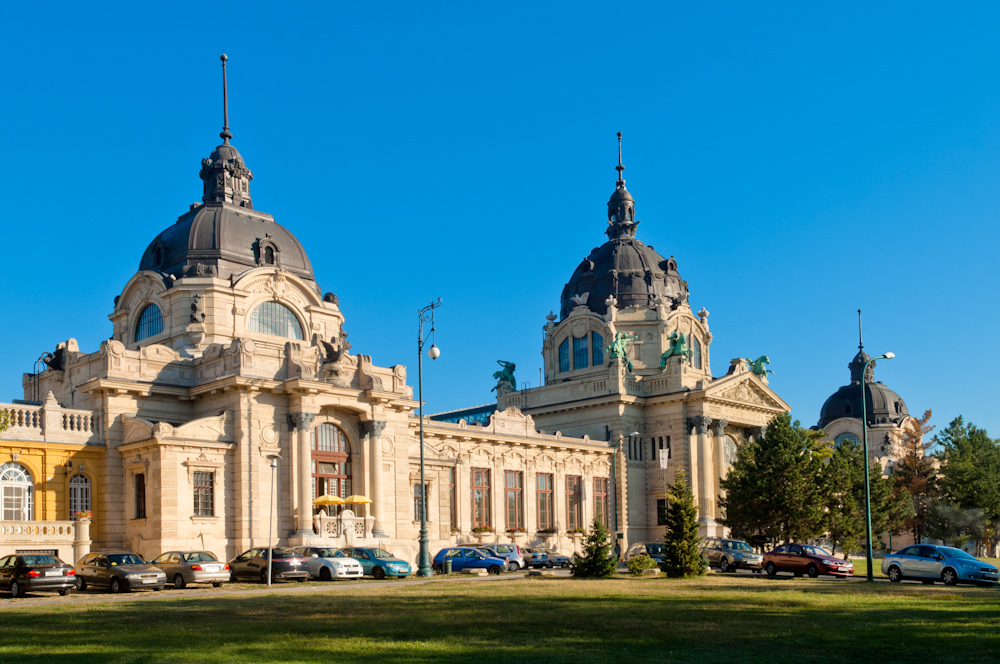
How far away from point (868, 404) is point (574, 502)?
5349 centimetres

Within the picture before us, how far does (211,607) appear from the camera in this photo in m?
26.4

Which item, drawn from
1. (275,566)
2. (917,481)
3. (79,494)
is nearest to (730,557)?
(275,566)

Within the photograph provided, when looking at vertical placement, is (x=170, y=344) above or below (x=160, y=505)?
above

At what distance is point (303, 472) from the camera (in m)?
48.6

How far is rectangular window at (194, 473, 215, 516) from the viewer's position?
151ft

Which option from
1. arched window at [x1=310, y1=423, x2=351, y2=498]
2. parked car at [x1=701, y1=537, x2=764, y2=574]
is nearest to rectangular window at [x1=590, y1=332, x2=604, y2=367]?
parked car at [x1=701, y1=537, x2=764, y2=574]

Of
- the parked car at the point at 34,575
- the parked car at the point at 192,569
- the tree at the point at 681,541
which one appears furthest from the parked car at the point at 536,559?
the parked car at the point at 34,575

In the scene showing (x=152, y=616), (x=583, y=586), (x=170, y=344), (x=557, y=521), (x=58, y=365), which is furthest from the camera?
(x=557, y=521)

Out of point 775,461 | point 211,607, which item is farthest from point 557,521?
point 211,607

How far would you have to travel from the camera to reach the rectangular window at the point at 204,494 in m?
46.2

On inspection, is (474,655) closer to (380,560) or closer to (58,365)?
(380,560)

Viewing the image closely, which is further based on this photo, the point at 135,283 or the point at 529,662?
the point at 135,283

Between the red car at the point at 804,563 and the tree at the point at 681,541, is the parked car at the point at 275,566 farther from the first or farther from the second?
the red car at the point at 804,563

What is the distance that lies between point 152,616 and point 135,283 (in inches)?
1513
